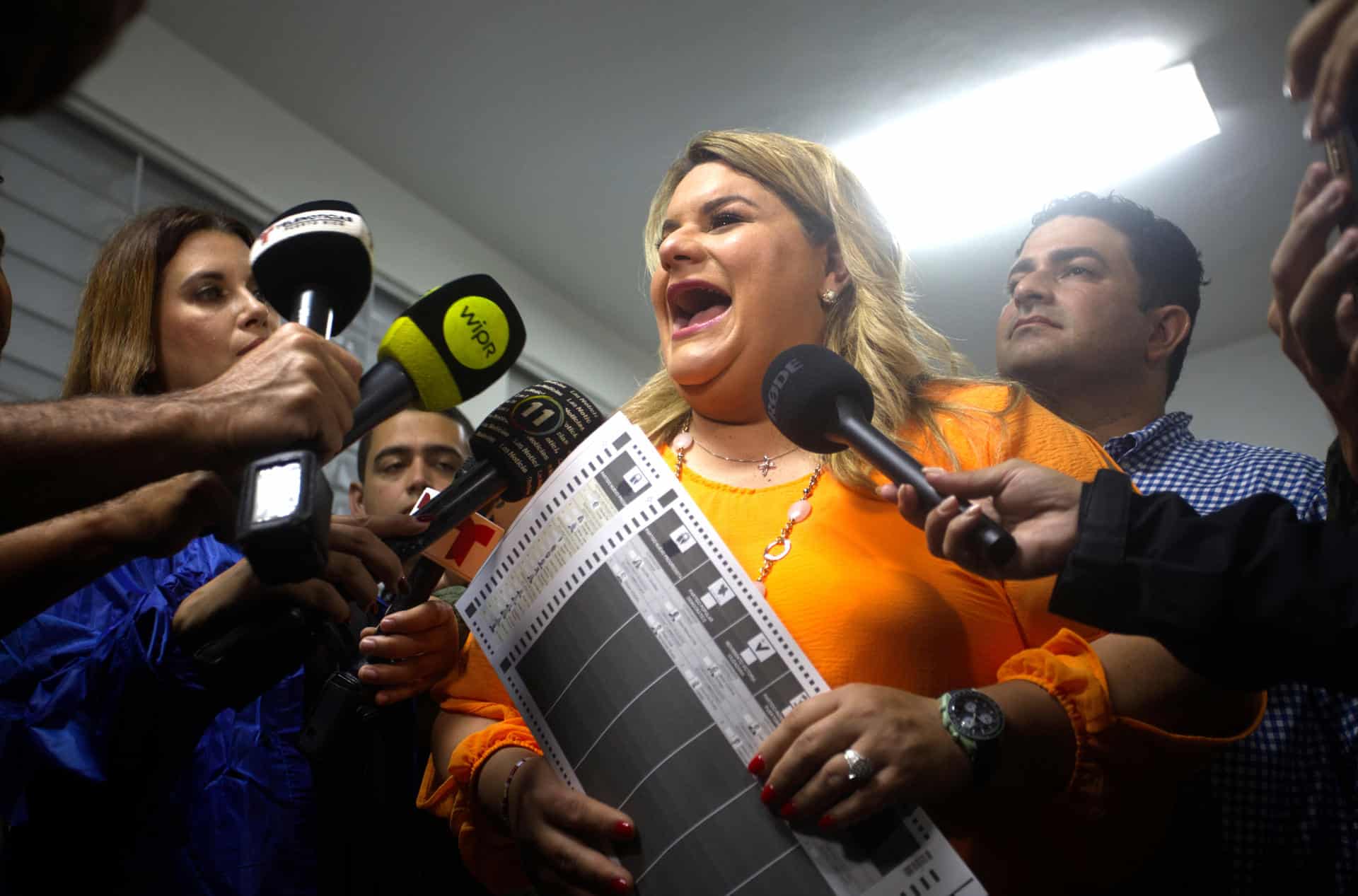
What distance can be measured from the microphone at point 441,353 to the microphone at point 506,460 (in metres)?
0.05

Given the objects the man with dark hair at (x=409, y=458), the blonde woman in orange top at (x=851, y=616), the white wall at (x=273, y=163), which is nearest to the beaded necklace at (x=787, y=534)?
the blonde woman in orange top at (x=851, y=616)

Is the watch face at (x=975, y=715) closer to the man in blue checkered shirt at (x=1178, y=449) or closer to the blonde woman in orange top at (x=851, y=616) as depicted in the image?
the blonde woman in orange top at (x=851, y=616)

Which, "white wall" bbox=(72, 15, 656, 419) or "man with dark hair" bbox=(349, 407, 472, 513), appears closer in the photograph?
"man with dark hair" bbox=(349, 407, 472, 513)

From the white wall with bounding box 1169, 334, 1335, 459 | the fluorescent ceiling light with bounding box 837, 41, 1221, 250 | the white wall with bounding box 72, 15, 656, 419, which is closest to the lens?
the white wall with bounding box 72, 15, 656, 419

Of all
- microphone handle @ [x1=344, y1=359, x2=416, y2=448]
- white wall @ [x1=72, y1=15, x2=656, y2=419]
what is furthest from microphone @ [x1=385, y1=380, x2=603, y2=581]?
white wall @ [x1=72, y1=15, x2=656, y2=419]

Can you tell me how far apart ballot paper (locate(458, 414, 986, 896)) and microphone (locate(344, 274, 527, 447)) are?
15 centimetres

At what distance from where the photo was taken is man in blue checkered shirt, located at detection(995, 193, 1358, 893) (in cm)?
130

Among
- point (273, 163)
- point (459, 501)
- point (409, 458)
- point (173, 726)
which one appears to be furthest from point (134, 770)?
point (273, 163)

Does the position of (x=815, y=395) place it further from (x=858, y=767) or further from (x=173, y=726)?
(x=173, y=726)

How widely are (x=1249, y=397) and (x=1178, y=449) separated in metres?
3.71

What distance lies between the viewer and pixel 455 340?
3.80 feet

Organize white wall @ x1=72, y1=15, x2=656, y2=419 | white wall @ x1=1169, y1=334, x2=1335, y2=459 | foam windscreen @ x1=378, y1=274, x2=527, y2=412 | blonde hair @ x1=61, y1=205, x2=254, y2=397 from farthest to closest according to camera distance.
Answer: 1. white wall @ x1=1169, y1=334, x2=1335, y2=459
2. white wall @ x1=72, y1=15, x2=656, y2=419
3. blonde hair @ x1=61, y1=205, x2=254, y2=397
4. foam windscreen @ x1=378, y1=274, x2=527, y2=412

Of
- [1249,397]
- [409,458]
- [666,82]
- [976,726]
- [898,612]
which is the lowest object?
[1249,397]

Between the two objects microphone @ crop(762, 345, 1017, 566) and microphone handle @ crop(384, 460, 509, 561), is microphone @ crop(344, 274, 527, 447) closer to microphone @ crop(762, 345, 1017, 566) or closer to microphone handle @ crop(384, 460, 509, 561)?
microphone handle @ crop(384, 460, 509, 561)
